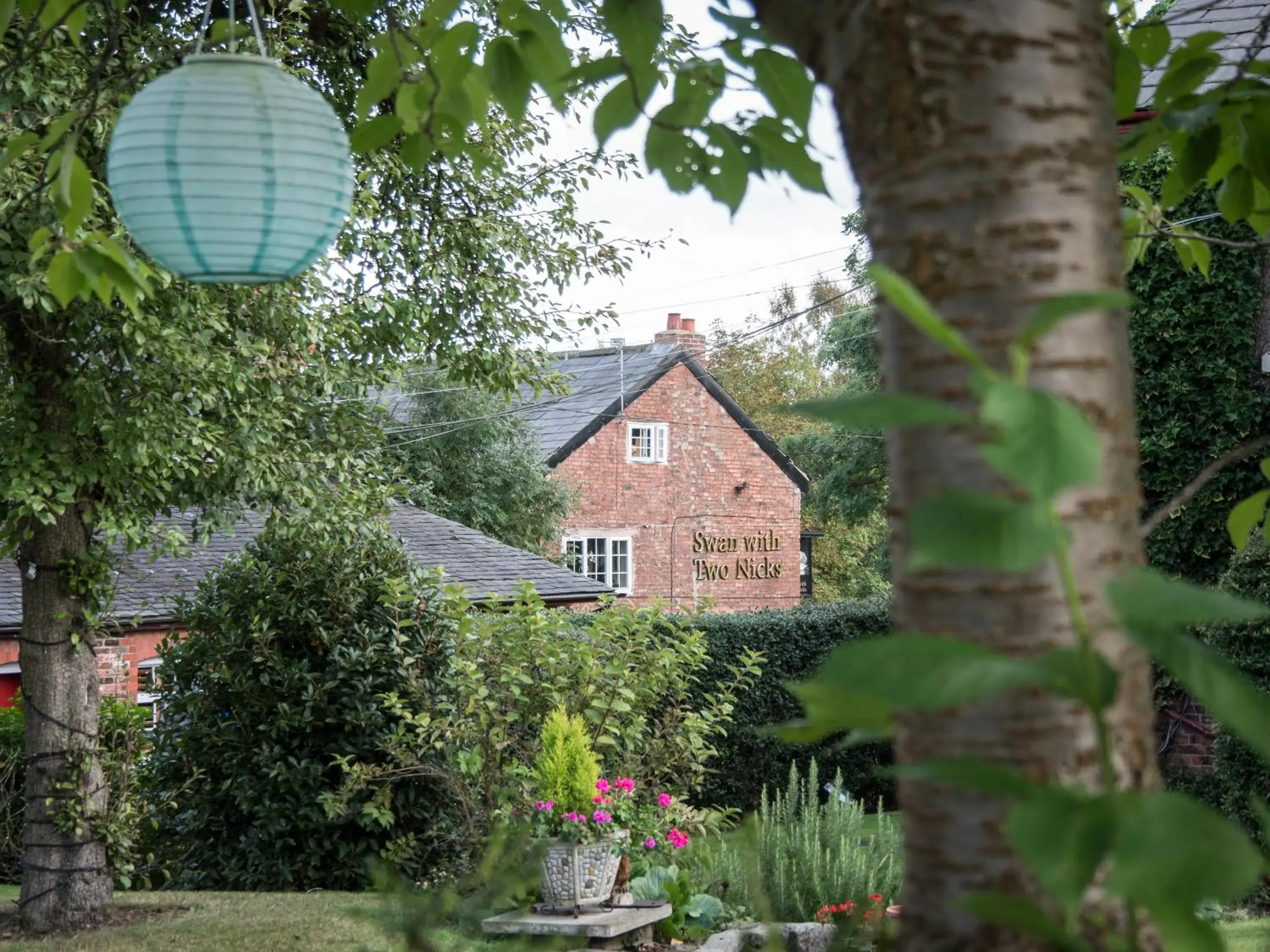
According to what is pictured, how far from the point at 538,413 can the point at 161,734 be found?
667 inches

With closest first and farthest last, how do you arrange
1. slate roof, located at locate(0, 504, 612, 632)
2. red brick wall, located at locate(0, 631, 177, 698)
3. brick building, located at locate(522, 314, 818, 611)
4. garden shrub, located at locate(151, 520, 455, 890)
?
garden shrub, located at locate(151, 520, 455, 890), red brick wall, located at locate(0, 631, 177, 698), slate roof, located at locate(0, 504, 612, 632), brick building, located at locate(522, 314, 818, 611)

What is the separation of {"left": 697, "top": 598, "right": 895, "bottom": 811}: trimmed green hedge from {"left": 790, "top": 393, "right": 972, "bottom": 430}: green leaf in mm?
11407

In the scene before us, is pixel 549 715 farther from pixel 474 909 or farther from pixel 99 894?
pixel 474 909

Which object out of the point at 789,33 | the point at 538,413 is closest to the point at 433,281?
the point at 789,33

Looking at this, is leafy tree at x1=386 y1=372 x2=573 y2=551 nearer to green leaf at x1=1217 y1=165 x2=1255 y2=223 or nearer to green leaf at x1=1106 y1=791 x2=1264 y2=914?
green leaf at x1=1217 y1=165 x2=1255 y2=223

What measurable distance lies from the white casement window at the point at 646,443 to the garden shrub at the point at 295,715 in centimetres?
1739

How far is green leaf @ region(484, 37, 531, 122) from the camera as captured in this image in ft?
6.30

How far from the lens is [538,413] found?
2553 centimetres

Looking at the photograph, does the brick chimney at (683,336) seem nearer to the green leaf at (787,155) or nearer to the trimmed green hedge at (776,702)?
the trimmed green hedge at (776,702)

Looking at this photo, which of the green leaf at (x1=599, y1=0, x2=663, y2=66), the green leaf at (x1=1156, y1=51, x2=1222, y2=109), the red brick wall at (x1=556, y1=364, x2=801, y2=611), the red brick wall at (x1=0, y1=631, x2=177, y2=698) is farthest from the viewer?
the red brick wall at (x1=556, y1=364, x2=801, y2=611)

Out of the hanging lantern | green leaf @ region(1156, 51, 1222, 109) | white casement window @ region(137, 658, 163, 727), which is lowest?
white casement window @ region(137, 658, 163, 727)

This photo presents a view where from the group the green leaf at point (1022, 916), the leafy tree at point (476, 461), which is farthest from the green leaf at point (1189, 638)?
the leafy tree at point (476, 461)

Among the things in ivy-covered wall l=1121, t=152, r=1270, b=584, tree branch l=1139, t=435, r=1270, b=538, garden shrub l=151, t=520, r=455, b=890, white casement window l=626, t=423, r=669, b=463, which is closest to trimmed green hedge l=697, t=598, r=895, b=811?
ivy-covered wall l=1121, t=152, r=1270, b=584

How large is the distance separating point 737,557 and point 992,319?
2768cm
